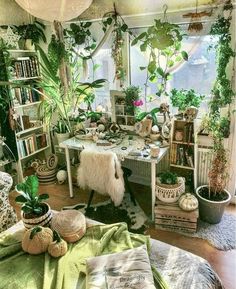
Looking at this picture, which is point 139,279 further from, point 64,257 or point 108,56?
point 108,56

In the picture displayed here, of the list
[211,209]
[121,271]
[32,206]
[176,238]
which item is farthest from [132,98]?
[121,271]

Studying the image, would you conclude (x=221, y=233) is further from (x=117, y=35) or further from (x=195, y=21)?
(x=117, y=35)

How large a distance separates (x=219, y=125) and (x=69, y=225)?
→ 1728mm

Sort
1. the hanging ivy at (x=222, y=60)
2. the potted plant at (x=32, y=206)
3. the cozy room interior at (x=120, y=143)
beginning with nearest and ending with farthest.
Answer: the cozy room interior at (x=120, y=143)
the potted plant at (x=32, y=206)
the hanging ivy at (x=222, y=60)

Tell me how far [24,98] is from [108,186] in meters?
1.85

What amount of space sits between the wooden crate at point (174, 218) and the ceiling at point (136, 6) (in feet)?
6.49

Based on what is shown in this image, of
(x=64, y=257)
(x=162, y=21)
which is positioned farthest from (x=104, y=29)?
(x=64, y=257)

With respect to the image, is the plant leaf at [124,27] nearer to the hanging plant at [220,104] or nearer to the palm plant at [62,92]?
the palm plant at [62,92]

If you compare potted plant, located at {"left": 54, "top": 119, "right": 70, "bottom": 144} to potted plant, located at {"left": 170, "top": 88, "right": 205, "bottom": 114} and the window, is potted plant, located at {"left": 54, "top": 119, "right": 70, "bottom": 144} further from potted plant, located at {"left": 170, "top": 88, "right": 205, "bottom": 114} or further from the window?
potted plant, located at {"left": 170, "top": 88, "right": 205, "bottom": 114}

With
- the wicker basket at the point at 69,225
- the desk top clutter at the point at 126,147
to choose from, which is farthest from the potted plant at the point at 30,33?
the wicker basket at the point at 69,225

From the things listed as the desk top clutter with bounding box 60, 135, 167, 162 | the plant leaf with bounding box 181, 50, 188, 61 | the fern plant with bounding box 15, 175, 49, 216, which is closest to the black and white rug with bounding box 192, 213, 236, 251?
the desk top clutter with bounding box 60, 135, 167, 162

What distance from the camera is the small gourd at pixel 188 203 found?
2.45m

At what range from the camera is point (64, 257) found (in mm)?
1643

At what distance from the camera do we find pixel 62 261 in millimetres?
1604
